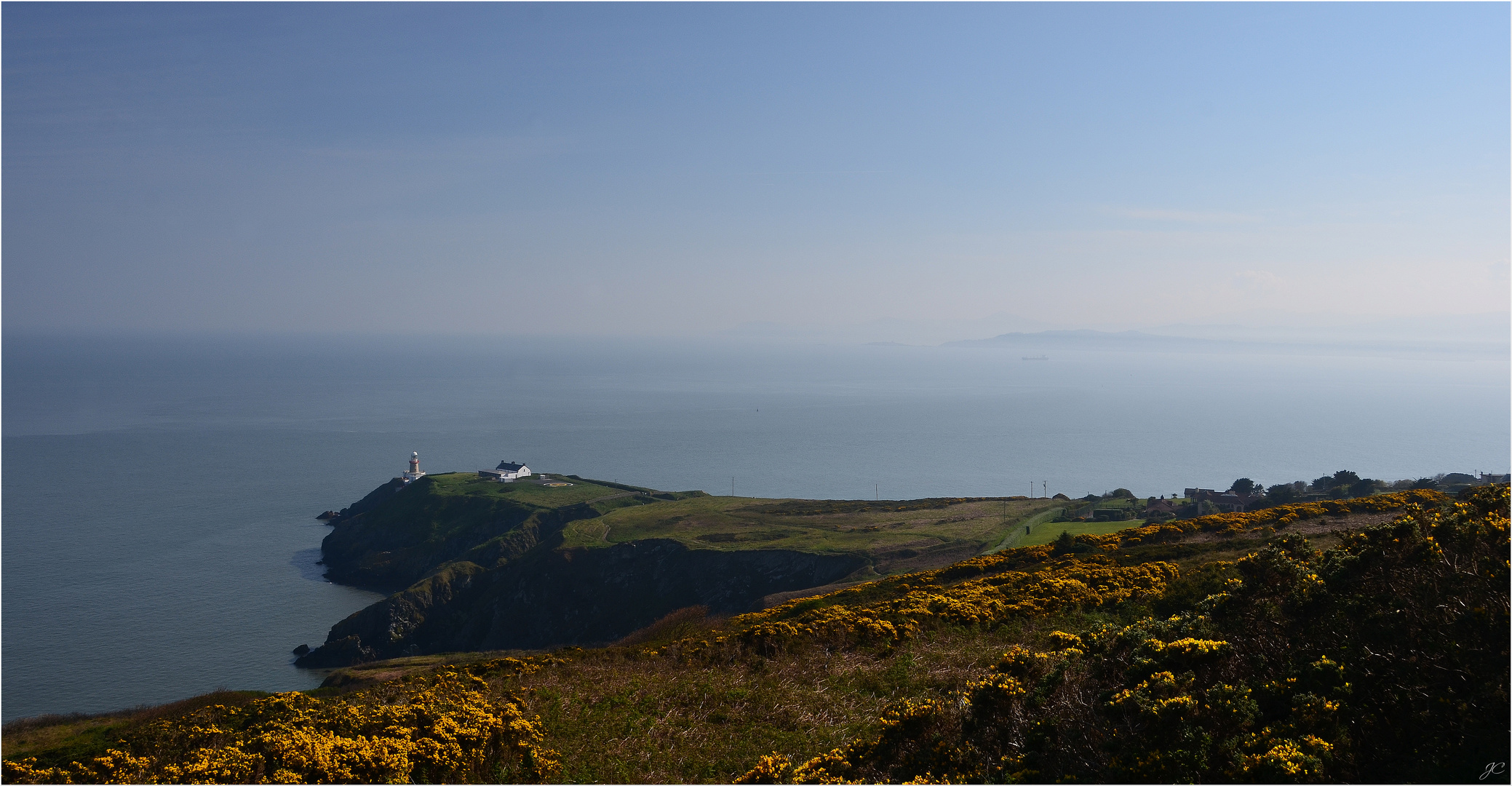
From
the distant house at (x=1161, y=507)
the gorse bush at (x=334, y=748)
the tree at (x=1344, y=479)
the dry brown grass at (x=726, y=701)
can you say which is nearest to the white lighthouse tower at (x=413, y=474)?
the distant house at (x=1161, y=507)

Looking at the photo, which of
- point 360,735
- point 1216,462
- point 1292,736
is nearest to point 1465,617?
point 1292,736

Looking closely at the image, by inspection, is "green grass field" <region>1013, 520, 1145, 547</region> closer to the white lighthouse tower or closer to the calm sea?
the calm sea

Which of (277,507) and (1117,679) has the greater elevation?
(1117,679)

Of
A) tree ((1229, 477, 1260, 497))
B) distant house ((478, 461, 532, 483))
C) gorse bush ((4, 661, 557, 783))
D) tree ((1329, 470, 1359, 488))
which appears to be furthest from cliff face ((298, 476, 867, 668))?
gorse bush ((4, 661, 557, 783))

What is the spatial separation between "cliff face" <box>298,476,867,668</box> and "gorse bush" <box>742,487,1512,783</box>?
4741 centimetres

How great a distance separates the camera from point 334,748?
1189 cm

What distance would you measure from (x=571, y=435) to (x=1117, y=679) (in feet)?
608

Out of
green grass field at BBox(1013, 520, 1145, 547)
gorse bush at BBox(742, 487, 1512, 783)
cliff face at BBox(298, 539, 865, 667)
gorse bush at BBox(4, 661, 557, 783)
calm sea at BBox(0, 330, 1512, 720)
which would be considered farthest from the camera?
cliff face at BBox(298, 539, 865, 667)

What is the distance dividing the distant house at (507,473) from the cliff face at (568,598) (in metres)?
40.1

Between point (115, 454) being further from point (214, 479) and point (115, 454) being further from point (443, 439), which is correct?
point (443, 439)

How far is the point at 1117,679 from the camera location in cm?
1077

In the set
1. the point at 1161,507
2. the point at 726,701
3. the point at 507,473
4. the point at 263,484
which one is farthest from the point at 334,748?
the point at 263,484

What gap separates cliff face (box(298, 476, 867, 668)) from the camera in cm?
6347

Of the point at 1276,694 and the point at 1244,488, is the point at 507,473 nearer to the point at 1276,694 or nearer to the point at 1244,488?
the point at 1244,488
